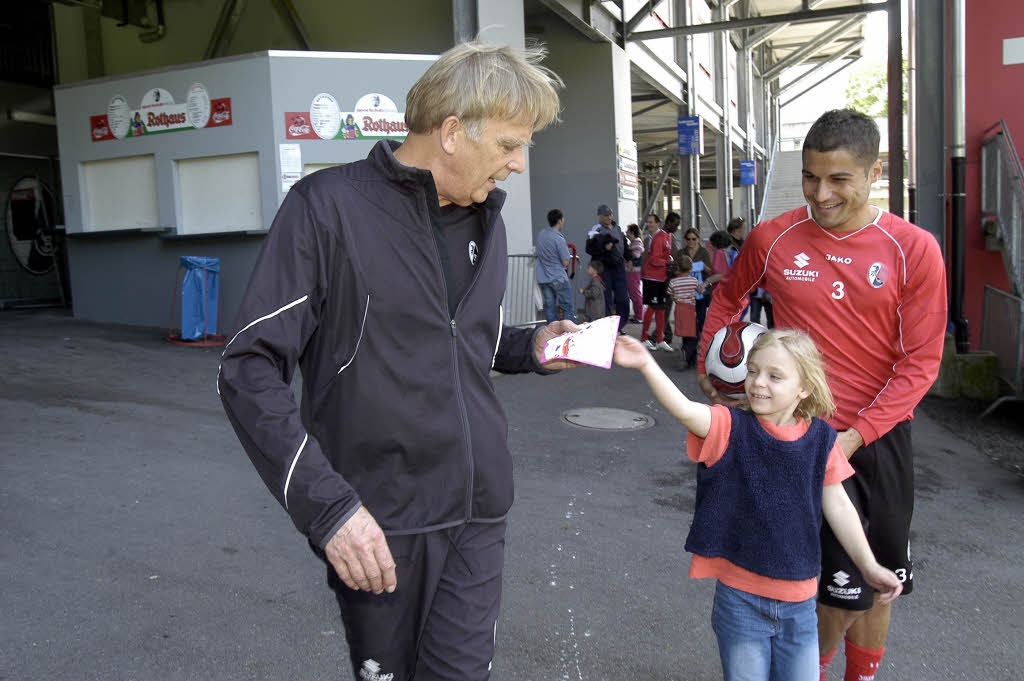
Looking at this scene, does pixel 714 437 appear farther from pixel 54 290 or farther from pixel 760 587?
pixel 54 290

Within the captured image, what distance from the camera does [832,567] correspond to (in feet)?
9.57

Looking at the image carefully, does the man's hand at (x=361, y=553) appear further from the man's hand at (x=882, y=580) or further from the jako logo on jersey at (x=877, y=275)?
the jako logo on jersey at (x=877, y=275)

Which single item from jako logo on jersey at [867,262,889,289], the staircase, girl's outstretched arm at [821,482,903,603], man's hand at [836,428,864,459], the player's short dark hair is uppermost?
Answer: the staircase

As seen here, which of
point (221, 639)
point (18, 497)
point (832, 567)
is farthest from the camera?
point (18, 497)

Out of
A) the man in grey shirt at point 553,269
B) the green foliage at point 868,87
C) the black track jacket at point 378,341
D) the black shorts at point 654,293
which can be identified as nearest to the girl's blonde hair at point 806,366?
the black track jacket at point 378,341

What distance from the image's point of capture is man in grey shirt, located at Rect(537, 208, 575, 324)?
1289cm

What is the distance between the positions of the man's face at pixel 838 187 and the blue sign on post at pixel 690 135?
65.9ft

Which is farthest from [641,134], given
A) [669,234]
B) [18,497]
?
[18,497]

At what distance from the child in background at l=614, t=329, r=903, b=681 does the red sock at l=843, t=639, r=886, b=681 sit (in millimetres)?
585

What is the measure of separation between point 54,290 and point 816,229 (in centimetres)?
1782

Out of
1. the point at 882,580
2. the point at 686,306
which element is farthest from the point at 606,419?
the point at 882,580

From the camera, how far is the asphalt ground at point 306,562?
362cm

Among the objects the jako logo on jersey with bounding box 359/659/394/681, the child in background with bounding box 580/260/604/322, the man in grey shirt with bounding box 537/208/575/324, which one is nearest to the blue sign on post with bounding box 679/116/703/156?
the child in background with bounding box 580/260/604/322

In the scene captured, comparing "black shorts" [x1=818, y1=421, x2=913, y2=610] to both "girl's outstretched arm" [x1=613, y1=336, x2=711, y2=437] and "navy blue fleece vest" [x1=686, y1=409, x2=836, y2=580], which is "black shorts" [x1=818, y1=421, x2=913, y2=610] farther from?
"girl's outstretched arm" [x1=613, y1=336, x2=711, y2=437]
